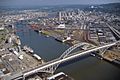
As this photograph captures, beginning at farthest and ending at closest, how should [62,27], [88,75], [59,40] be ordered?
[62,27] < [59,40] < [88,75]

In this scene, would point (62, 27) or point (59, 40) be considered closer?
point (59, 40)

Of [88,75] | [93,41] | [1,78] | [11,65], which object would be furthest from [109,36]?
[1,78]

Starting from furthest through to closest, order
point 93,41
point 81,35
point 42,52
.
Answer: point 81,35 < point 93,41 < point 42,52

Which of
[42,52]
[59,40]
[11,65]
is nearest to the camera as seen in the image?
[11,65]

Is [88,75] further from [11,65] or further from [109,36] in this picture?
[109,36]

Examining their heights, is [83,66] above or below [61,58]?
below

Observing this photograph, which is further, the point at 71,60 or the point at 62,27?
the point at 62,27

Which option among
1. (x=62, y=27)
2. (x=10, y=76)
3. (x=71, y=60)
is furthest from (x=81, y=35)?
(x=10, y=76)

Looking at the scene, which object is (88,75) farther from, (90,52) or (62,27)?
(62,27)

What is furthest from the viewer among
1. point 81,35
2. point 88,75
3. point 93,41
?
point 81,35
